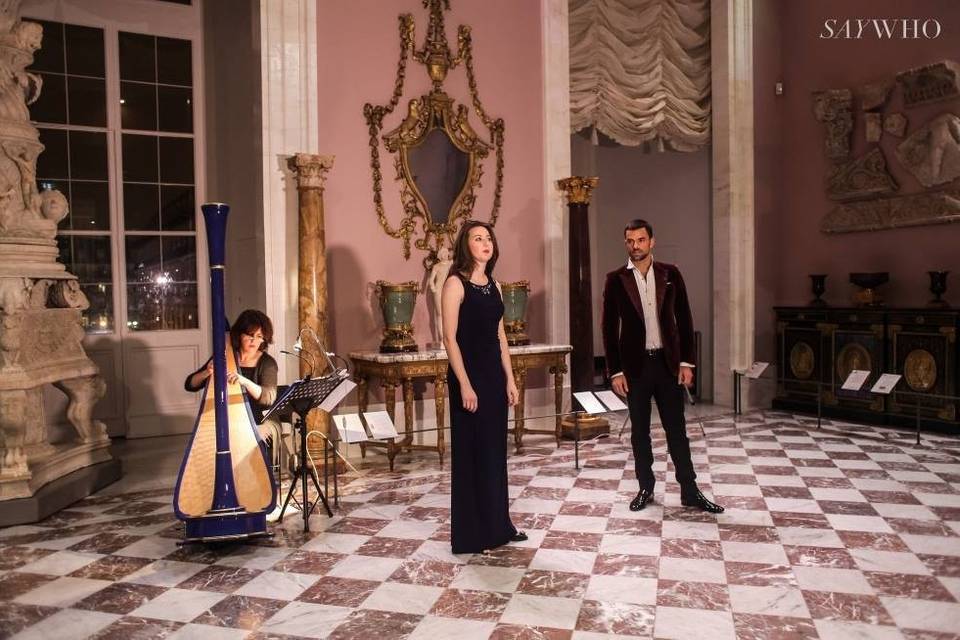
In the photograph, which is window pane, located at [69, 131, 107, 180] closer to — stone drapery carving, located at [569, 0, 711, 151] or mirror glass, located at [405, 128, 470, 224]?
mirror glass, located at [405, 128, 470, 224]

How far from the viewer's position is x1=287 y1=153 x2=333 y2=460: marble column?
5.23 m

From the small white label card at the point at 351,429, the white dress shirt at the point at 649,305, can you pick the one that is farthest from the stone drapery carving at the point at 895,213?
the small white label card at the point at 351,429

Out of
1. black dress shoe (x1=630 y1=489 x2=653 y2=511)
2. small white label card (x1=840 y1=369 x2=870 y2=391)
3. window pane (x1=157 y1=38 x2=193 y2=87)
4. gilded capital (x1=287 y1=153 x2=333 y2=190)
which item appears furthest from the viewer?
window pane (x1=157 y1=38 x2=193 y2=87)

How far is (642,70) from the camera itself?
24.3 feet

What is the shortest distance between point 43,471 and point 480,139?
4.04 m

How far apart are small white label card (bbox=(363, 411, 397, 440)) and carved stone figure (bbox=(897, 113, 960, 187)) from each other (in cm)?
502

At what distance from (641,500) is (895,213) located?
13.8 feet

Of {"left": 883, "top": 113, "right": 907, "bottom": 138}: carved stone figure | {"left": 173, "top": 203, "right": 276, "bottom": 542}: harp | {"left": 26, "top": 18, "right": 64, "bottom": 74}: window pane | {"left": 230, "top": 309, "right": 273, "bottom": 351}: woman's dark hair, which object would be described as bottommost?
{"left": 173, "top": 203, "right": 276, "bottom": 542}: harp

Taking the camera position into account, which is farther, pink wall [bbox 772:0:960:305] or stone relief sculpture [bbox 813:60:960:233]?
pink wall [bbox 772:0:960:305]

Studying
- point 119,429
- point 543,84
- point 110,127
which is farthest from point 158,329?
point 543,84

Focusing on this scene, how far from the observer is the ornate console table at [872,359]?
19.8 feet

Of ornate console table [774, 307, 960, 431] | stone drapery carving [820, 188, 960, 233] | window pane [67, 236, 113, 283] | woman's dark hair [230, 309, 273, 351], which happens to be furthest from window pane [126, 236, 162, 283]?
stone drapery carving [820, 188, 960, 233]

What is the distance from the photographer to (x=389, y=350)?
563 centimetres

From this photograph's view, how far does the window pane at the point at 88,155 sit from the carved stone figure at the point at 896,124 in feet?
22.2
